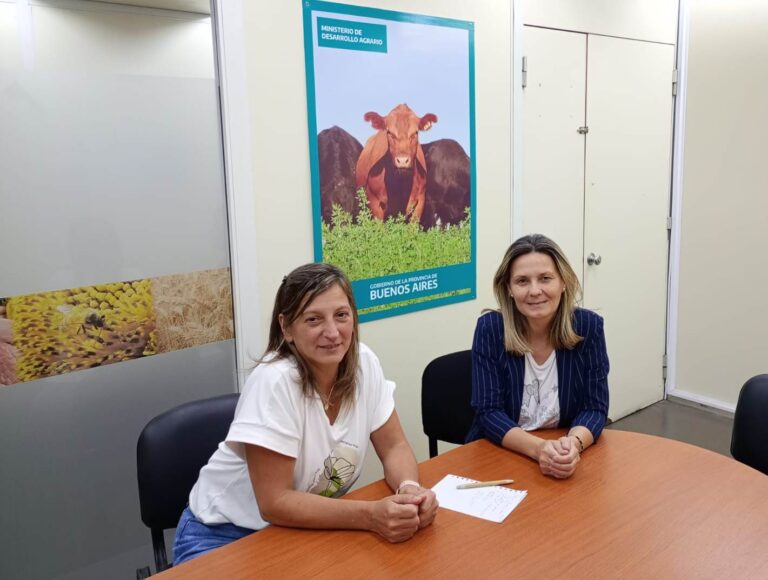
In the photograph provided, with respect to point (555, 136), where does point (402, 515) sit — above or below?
below

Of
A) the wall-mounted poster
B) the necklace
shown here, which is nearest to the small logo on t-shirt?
the necklace

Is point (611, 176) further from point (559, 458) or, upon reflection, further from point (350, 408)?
point (350, 408)

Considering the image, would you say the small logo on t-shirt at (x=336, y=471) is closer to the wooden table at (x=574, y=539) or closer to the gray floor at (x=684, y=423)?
the wooden table at (x=574, y=539)

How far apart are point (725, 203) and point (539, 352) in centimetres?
276

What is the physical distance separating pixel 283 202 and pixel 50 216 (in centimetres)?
84

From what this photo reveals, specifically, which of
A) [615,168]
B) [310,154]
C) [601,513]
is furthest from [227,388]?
[615,168]

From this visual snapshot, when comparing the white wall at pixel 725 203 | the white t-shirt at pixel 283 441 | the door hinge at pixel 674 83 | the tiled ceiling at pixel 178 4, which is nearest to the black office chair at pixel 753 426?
the white t-shirt at pixel 283 441

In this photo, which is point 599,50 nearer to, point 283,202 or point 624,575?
point 283,202

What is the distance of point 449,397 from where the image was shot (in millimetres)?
2338

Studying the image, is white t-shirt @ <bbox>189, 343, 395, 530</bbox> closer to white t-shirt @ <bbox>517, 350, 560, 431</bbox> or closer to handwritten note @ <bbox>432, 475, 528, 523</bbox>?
handwritten note @ <bbox>432, 475, 528, 523</bbox>

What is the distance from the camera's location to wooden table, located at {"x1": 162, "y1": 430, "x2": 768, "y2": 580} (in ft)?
4.13

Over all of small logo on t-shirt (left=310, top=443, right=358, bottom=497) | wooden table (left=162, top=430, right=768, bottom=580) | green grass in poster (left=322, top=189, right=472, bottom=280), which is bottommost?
wooden table (left=162, top=430, right=768, bottom=580)

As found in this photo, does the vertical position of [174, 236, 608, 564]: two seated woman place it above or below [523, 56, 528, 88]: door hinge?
below

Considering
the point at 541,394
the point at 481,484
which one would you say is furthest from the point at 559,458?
the point at 541,394
